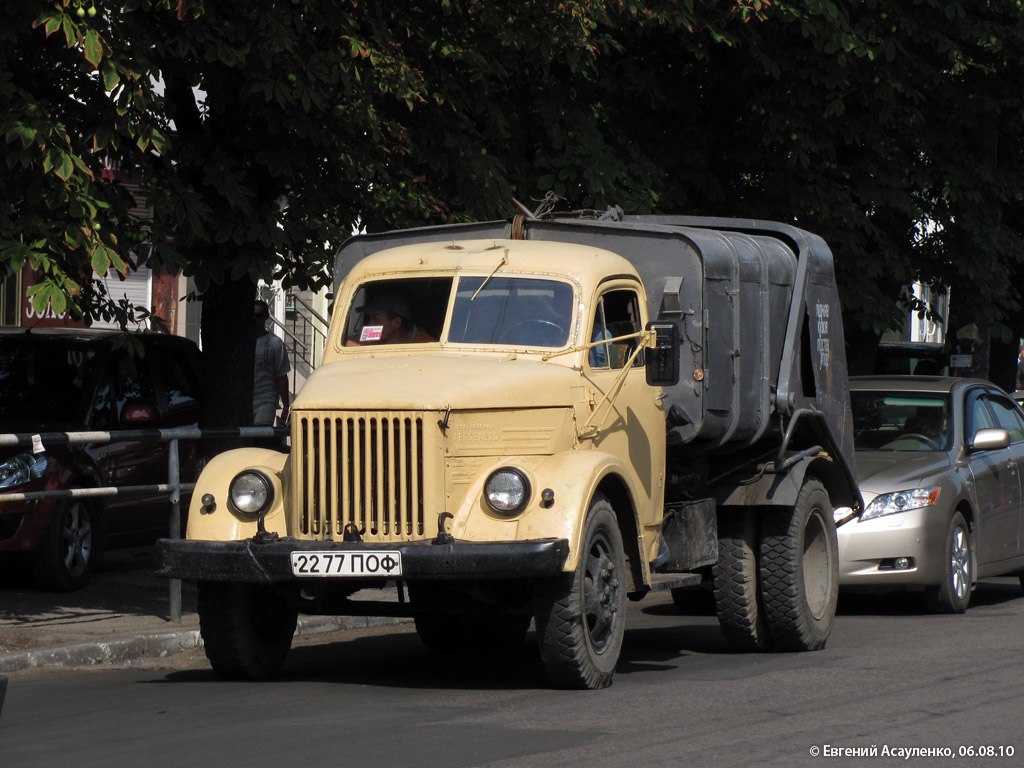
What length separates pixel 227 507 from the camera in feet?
29.8

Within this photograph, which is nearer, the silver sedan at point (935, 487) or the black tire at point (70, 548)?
the silver sedan at point (935, 487)

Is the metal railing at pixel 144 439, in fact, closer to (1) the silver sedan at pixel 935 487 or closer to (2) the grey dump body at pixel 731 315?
(2) the grey dump body at pixel 731 315

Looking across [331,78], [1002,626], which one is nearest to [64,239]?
[331,78]

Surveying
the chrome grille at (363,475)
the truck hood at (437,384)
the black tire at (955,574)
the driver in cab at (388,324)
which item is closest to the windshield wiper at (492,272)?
the driver in cab at (388,324)

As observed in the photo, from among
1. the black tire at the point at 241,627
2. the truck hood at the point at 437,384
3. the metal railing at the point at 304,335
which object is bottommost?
the black tire at the point at 241,627

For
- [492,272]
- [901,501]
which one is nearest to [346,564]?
[492,272]

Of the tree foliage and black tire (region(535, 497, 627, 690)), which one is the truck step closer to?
black tire (region(535, 497, 627, 690))

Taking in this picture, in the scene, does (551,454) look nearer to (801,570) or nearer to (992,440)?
(801,570)

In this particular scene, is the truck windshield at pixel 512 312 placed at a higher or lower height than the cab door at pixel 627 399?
higher

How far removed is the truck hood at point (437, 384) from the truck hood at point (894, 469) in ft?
14.0

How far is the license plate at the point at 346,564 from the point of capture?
8422mm

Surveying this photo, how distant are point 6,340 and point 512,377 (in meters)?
6.73

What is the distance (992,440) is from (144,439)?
6.07 meters

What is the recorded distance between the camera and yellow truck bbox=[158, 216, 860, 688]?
8609mm
